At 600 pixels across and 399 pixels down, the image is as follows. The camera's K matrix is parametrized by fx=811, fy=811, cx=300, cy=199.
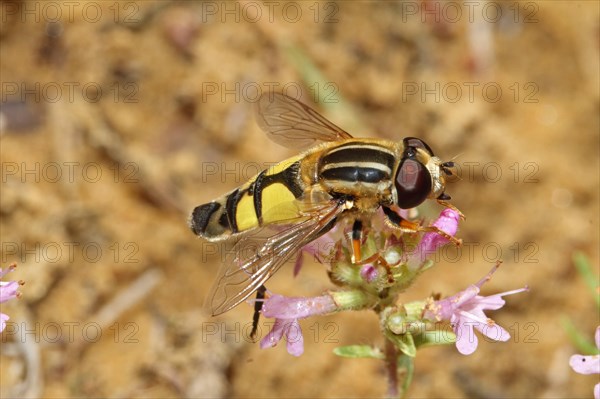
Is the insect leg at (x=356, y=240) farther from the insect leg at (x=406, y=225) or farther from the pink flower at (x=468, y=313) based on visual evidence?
the pink flower at (x=468, y=313)

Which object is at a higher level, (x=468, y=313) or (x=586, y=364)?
(x=468, y=313)

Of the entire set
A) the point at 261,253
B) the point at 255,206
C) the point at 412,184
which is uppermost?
the point at 412,184

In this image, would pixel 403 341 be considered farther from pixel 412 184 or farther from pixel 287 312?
pixel 412 184

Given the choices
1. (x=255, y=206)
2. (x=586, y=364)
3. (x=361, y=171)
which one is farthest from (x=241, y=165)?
(x=586, y=364)

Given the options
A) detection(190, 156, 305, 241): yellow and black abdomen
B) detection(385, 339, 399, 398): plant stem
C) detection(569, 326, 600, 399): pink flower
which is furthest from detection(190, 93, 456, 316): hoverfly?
detection(569, 326, 600, 399): pink flower

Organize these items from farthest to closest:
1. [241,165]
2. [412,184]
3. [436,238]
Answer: [241,165]
[436,238]
[412,184]

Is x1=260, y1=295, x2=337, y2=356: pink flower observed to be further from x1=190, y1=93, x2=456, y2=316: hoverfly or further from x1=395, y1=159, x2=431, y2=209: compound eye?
x1=395, y1=159, x2=431, y2=209: compound eye

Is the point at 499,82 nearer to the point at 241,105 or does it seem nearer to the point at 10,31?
the point at 241,105
